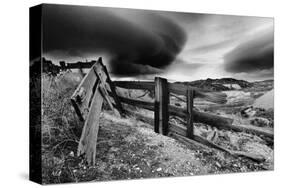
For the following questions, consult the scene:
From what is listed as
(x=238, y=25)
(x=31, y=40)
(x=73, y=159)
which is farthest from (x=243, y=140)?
(x=31, y=40)

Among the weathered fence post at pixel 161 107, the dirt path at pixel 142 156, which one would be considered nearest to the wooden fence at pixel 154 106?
A: the weathered fence post at pixel 161 107

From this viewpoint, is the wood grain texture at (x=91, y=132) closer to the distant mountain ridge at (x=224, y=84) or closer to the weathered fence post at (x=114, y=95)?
the weathered fence post at (x=114, y=95)

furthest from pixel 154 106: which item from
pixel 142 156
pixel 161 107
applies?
pixel 142 156

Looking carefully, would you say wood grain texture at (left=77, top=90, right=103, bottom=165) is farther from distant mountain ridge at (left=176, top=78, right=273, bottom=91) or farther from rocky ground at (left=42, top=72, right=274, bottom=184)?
distant mountain ridge at (left=176, top=78, right=273, bottom=91)

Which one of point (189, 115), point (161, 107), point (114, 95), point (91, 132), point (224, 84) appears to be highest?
point (224, 84)

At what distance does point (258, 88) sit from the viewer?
34.1ft

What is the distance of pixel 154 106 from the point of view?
964 cm

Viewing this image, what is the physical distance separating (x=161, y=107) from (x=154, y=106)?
0.12 m

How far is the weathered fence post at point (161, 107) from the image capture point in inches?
379

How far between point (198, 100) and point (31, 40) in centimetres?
271

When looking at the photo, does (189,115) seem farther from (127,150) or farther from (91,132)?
(91,132)

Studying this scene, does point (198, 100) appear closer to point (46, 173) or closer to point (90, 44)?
point (90, 44)

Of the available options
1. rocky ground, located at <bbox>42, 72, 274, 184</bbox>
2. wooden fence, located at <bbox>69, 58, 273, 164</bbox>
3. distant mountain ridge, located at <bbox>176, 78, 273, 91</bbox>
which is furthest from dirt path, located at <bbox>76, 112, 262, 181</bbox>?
distant mountain ridge, located at <bbox>176, 78, 273, 91</bbox>

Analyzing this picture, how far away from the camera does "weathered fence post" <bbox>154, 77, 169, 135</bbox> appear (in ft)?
31.6
